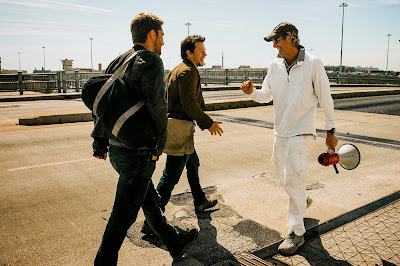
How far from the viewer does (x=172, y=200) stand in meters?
4.95

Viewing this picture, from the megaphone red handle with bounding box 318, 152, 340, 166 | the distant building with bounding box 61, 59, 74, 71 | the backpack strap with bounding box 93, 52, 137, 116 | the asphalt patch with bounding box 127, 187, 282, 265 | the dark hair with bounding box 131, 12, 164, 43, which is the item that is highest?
the distant building with bounding box 61, 59, 74, 71

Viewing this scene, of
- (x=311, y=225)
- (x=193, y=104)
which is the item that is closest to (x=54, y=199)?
(x=193, y=104)

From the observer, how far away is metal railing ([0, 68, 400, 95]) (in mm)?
23672

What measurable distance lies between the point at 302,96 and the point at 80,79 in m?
23.9

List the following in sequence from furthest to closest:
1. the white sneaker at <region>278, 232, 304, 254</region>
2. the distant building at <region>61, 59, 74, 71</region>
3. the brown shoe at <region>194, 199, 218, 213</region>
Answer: the distant building at <region>61, 59, 74, 71</region>
the brown shoe at <region>194, 199, 218, 213</region>
the white sneaker at <region>278, 232, 304, 254</region>

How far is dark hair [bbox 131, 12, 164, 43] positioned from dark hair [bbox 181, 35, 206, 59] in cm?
128

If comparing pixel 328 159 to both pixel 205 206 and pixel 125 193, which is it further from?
pixel 125 193

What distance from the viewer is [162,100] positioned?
2795 millimetres

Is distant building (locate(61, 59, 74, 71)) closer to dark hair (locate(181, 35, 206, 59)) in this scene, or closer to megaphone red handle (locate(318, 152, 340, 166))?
dark hair (locate(181, 35, 206, 59))

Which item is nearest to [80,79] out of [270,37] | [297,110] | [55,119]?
[55,119]

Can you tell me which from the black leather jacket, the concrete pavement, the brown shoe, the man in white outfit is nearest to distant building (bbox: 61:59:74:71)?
the concrete pavement

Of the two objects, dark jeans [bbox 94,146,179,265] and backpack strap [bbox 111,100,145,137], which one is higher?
backpack strap [bbox 111,100,145,137]

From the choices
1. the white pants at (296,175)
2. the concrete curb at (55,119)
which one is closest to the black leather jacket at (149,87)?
the white pants at (296,175)

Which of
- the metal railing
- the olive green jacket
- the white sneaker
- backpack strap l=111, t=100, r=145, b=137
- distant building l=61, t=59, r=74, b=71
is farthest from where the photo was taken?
distant building l=61, t=59, r=74, b=71
